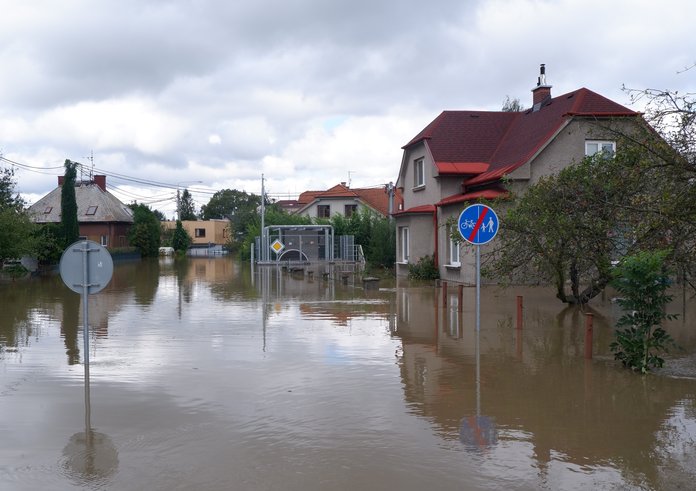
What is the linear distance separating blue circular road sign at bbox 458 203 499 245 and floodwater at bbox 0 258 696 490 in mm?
2003

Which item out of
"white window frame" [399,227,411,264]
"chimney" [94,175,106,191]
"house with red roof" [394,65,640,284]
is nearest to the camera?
"house with red roof" [394,65,640,284]

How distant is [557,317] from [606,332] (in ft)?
7.34

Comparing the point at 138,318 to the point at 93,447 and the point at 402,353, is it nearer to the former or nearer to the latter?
the point at 402,353

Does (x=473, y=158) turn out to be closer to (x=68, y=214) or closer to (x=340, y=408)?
(x=340, y=408)

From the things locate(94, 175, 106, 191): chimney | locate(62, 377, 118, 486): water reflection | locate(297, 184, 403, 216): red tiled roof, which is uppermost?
locate(94, 175, 106, 191): chimney

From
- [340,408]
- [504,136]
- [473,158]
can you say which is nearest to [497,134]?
[504,136]

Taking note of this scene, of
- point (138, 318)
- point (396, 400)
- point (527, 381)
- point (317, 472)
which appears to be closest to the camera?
point (317, 472)

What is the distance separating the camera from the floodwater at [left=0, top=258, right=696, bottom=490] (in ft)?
19.6

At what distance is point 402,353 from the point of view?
38.5 feet

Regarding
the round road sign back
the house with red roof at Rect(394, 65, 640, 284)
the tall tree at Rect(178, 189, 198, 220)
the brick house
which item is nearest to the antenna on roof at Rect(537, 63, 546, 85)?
the house with red roof at Rect(394, 65, 640, 284)

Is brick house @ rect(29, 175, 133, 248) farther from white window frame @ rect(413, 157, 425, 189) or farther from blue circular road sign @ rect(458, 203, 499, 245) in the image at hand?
blue circular road sign @ rect(458, 203, 499, 245)

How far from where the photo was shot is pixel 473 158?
29.0 meters

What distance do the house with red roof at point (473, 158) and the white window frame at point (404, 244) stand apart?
1.8 inches

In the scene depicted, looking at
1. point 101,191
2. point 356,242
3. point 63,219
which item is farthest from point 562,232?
point 101,191
